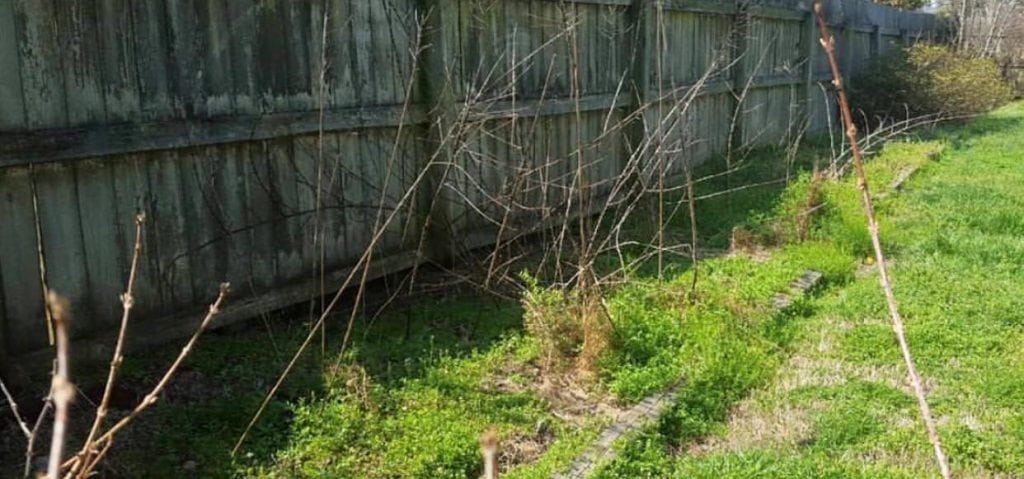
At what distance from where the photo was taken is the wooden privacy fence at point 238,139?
3.52 m

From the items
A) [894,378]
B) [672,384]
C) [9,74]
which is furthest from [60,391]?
[894,378]

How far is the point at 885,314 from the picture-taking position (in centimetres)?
530

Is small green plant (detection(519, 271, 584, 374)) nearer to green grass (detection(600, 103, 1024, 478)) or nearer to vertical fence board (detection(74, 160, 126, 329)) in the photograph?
green grass (detection(600, 103, 1024, 478))

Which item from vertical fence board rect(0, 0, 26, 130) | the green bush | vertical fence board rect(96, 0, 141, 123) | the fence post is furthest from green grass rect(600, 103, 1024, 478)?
the green bush

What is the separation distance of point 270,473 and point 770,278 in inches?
146

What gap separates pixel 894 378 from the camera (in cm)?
431

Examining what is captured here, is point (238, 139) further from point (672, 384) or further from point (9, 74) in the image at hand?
point (672, 384)

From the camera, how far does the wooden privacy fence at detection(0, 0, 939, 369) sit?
11.5ft

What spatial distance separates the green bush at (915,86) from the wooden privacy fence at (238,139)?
10.9m

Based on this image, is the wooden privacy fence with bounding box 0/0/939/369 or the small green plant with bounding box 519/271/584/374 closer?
the wooden privacy fence with bounding box 0/0/939/369

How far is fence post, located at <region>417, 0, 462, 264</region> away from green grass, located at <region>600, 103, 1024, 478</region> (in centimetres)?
218

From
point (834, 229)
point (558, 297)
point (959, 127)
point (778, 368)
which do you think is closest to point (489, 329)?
point (558, 297)

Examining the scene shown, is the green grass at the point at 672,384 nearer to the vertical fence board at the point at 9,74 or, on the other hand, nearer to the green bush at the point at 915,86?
the vertical fence board at the point at 9,74

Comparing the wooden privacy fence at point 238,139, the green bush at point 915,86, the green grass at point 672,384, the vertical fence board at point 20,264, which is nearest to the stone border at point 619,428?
the green grass at point 672,384
